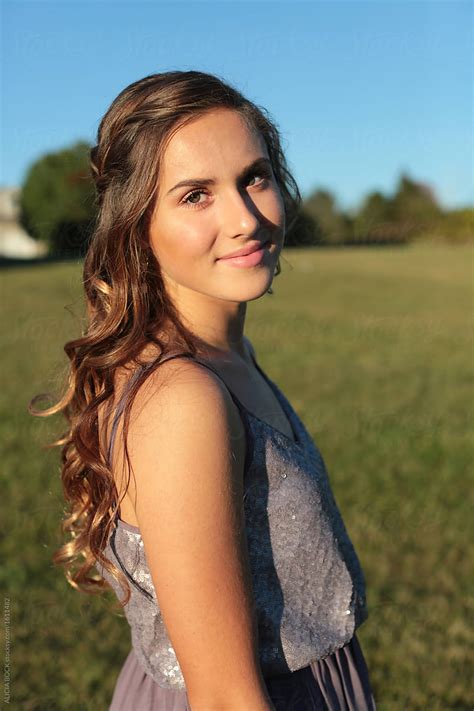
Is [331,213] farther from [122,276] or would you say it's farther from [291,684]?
[291,684]

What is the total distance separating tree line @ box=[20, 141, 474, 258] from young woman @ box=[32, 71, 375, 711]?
36.8m

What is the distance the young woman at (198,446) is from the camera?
1260mm

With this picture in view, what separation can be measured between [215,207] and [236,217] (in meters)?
0.04

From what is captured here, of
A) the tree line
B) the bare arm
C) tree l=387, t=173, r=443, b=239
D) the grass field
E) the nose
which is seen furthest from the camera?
tree l=387, t=173, r=443, b=239

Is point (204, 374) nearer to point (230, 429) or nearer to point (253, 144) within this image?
point (230, 429)

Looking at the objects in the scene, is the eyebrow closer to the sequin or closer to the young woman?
the young woman

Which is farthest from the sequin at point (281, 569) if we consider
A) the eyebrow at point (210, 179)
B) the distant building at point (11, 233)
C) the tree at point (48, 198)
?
the distant building at point (11, 233)

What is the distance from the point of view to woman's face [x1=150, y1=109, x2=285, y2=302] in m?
1.50

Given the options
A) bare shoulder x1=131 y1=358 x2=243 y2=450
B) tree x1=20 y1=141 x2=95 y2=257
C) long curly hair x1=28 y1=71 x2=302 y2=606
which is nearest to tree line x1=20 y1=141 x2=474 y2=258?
tree x1=20 y1=141 x2=95 y2=257

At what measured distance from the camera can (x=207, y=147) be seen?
4.92 feet

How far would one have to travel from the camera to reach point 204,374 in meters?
1.34

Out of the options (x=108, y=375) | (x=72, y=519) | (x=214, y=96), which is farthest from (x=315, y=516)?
(x=214, y=96)

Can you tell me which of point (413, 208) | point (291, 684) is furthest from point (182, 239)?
point (413, 208)

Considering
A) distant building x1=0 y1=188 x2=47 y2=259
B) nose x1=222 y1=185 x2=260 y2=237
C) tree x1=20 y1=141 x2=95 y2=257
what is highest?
nose x1=222 y1=185 x2=260 y2=237
